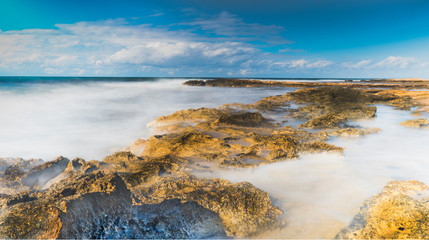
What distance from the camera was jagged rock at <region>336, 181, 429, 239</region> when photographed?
2418 mm

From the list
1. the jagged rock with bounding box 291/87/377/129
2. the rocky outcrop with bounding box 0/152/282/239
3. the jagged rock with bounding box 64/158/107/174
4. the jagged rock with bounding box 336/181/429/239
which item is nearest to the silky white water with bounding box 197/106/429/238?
the jagged rock with bounding box 336/181/429/239

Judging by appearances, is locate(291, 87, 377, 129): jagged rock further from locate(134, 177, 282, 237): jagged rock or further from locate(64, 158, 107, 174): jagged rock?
locate(64, 158, 107, 174): jagged rock

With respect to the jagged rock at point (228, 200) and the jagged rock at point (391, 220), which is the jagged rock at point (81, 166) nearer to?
the jagged rock at point (228, 200)

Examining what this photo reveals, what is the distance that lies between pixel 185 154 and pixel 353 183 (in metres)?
3.08

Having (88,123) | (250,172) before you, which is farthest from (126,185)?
(88,123)

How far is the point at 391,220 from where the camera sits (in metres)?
2.57

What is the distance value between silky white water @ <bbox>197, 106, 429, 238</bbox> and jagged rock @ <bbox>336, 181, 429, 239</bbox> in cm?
14

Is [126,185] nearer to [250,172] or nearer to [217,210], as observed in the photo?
[217,210]

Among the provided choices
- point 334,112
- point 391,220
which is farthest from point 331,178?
point 334,112

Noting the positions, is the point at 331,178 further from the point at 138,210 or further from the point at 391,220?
the point at 138,210

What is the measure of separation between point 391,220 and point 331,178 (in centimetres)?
139

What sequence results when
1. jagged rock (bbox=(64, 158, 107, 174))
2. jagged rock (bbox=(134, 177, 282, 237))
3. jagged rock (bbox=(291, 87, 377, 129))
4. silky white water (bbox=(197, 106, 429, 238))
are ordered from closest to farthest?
1. jagged rock (bbox=(134, 177, 282, 237))
2. silky white water (bbox=(197, 106, 429, 238))
3. jagged rock (bbox=(64, 158, 107, 174))
4. jagged rock (bbox=(291, 87, 377, 129))

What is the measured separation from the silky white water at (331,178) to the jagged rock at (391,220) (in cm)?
14

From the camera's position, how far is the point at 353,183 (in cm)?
378
